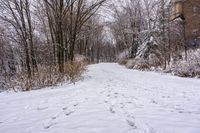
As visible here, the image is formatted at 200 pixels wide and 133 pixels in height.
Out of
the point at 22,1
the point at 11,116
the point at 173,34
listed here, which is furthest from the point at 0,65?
the point at 11,116

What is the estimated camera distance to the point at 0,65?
21.6 metres

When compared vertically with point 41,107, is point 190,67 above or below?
above

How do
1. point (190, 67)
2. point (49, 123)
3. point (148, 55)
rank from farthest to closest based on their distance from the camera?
point (148, 55)
point (190, 67)
point (49, 123)

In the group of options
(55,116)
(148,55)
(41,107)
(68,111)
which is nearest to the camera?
(55,116)

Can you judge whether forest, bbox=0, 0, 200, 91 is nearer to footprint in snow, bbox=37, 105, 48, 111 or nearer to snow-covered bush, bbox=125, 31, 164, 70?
snow-covered bush, bbox=125, 31, 164, 70

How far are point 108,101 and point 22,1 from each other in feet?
38.3

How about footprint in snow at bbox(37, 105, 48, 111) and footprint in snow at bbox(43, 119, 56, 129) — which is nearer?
footprint in snow at bbox(43, 119, 56, 129)

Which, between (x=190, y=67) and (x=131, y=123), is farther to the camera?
(x=190, y=67)

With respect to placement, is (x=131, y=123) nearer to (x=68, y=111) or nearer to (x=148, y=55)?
(x=68, y=111)

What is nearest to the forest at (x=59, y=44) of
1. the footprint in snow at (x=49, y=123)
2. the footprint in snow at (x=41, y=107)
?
the footprint in snow at (x=41, y=107)

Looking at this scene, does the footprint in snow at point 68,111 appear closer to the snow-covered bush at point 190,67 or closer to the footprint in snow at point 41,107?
the footprint in snow at point 41,107

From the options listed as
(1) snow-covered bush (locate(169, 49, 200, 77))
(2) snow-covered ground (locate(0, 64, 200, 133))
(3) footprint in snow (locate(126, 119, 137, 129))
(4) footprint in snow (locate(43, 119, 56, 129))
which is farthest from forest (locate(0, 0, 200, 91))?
(3) footprint in snow (locate(126, 119, 137, 129))

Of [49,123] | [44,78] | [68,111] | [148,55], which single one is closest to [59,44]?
[44,78]

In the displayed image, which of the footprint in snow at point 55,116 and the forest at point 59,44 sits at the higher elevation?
the forest at point 59,44
